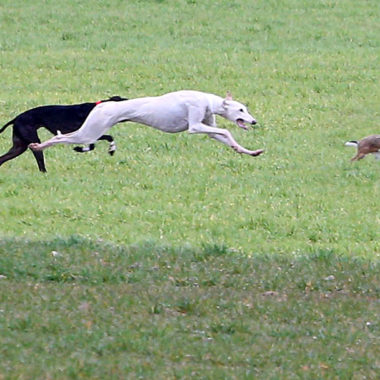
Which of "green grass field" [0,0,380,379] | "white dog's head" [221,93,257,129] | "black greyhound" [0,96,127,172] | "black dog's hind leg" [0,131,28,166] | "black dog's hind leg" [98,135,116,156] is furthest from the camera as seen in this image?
"black dog's hind leg" [0,131,28,166]

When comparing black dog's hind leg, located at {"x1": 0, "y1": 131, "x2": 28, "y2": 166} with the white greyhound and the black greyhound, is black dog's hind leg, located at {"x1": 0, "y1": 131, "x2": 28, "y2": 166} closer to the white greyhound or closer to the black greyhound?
the black greyhound

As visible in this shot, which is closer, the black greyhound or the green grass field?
the green grass field

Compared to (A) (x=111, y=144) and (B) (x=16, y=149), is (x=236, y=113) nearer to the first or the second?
(A) (x=111, y=144)

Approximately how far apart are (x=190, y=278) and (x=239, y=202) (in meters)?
6.74

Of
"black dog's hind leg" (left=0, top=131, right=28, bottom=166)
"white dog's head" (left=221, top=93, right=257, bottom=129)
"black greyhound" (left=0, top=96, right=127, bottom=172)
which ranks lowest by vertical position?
"black dog's hind leg" (left=0, top=131, right=28, bottom=166)

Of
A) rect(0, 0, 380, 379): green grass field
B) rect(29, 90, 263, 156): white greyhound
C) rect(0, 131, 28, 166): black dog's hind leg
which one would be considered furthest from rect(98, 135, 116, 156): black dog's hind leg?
rect(29, 90, 263, 156): white greyhound

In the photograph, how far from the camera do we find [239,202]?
52.2 feet

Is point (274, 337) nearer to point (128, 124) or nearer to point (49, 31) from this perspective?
point (128, 124)

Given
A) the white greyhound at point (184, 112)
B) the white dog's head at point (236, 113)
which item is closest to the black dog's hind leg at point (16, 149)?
the white greyhound at point (184, 112)

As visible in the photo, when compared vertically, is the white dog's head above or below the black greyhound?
above

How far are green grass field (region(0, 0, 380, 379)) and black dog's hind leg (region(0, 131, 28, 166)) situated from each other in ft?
1.38

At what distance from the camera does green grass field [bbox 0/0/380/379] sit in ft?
23.3

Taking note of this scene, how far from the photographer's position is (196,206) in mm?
15516

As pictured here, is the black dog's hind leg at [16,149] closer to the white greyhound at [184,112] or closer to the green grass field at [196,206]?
the green grass field at [196,206]
